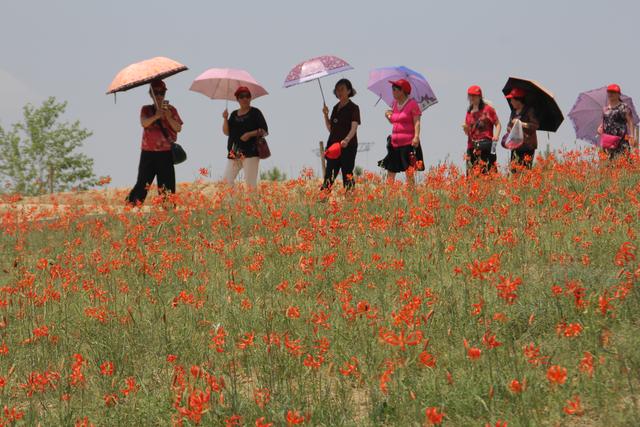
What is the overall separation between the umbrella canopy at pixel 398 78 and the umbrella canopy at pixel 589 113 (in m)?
2.74

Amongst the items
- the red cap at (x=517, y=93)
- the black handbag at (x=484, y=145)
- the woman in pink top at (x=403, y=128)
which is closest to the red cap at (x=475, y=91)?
the red cap at (x=517, y=93)

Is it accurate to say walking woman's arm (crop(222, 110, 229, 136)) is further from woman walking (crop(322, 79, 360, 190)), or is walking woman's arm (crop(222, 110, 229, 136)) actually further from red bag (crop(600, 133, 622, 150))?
red bag (crop(600, 133, 622, 150))

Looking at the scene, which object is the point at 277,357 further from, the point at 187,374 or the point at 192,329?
the point at 192,329

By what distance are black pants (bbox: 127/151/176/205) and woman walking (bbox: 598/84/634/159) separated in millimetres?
7058

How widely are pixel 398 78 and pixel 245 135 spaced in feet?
9.60

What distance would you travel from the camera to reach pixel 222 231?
972 cm

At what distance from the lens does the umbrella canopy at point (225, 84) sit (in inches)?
548

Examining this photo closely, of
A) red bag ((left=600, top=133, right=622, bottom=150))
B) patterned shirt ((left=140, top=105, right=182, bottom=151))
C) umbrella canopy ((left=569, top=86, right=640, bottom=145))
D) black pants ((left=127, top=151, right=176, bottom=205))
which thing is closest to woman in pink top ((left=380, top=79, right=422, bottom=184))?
red bag ((left=600, top=133, right=622, bottom=150))

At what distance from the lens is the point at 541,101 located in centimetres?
1230

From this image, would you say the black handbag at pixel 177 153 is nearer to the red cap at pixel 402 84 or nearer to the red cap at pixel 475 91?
the red cap at pixel 402 84

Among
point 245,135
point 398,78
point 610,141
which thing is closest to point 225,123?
point 245,135

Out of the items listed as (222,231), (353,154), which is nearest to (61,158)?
(353,154)

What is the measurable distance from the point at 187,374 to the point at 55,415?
2.74 feet

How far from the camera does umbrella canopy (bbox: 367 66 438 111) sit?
13922mm
